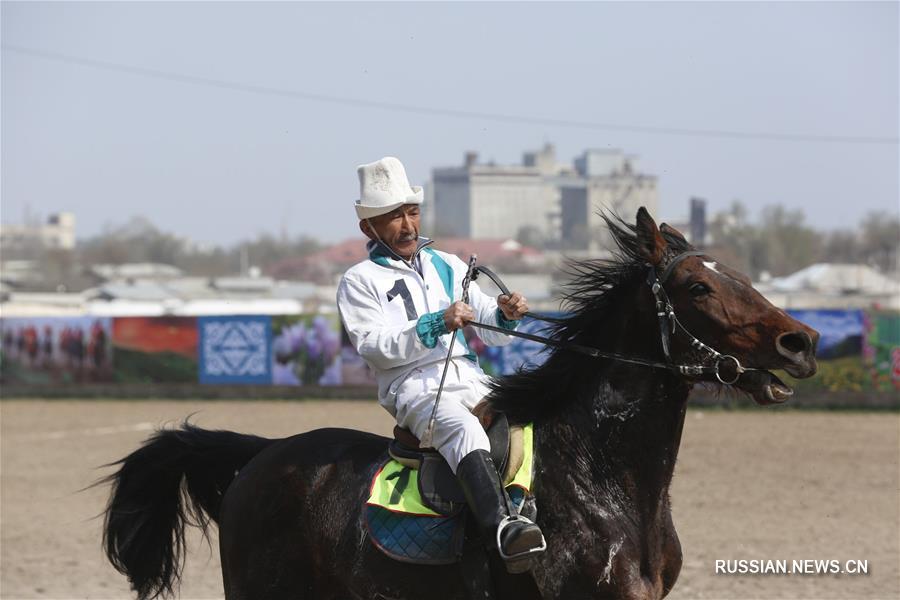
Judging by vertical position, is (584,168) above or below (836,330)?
above

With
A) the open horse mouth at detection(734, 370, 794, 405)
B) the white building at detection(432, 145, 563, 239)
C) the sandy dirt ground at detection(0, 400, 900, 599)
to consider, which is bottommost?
the sandy dirt ground at detection(0, 400, 900, 599)

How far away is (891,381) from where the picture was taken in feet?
68.8

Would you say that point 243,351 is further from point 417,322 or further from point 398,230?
point 417,322

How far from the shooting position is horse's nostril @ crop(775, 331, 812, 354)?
4.38m

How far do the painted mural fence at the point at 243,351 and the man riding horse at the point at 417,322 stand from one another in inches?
625

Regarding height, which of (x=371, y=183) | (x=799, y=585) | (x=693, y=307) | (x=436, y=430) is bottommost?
(x=799, y=585)

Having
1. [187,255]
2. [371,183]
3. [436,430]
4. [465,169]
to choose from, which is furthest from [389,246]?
[187,255]

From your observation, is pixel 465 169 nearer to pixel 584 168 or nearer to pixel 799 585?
pixel 584 168

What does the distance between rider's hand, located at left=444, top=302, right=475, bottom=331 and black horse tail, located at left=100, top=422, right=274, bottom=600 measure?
172 centimetres

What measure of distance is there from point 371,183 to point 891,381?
17996mm

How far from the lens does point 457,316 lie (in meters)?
4.61

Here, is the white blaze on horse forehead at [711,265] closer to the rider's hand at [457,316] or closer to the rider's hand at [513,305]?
the rider's hand at [513,305]

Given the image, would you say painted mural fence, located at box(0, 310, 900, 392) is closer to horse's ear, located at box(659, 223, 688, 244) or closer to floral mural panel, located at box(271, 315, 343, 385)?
floral mural panel, located at box(271, 315, 343, 385)

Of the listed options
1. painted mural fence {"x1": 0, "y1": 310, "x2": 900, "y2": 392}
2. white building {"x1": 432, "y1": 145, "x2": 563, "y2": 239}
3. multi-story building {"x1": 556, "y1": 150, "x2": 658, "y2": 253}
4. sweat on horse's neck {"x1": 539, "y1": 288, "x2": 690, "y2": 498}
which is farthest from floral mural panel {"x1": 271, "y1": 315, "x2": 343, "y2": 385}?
white building {"x1": 432, "y1": 145, "x2": 563, "y2": 239}
